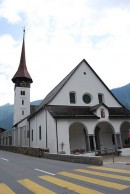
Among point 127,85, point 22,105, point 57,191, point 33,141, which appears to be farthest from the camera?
point 127,85

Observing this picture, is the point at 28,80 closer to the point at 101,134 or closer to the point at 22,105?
the point at 22,105

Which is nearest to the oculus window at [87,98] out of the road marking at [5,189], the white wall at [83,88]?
the white wall at [83,88]

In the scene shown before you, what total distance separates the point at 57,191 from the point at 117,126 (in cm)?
2058

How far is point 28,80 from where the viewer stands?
4934cm

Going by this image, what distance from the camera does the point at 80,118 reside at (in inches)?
944

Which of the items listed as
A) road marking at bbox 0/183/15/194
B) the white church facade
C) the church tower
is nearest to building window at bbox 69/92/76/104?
the white church facade

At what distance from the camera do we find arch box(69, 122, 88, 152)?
26.5 metres

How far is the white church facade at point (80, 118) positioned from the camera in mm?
23203

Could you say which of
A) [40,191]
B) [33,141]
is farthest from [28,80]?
[40,191]

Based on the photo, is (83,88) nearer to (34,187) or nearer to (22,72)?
(34,187)

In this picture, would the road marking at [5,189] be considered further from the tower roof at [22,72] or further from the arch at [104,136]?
the tower roof at [22,72]

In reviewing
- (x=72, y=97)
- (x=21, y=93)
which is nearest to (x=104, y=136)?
(x=72, y=97)

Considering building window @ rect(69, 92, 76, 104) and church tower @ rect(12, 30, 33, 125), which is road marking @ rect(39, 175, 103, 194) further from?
church tower @ rect(12, 30, 33, 125)

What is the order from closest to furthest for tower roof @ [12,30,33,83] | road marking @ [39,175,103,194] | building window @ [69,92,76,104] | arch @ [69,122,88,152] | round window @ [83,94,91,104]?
road marking @ [39,175,103,194] → arch @ [69,122,88,152] → building window @ [69,92,76,104] → round window @ [83,94,91,104] → tower roof @ [12,30,33,83]
